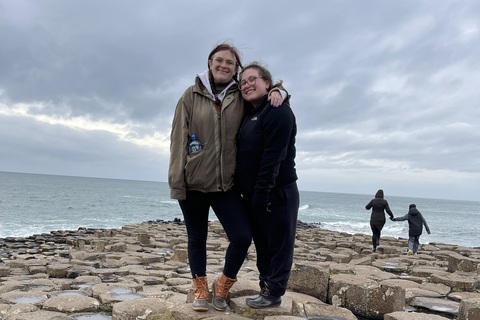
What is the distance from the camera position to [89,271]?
285 inches

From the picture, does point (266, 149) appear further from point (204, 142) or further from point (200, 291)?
point (200, 291)

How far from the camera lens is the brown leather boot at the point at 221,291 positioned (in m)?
3.62

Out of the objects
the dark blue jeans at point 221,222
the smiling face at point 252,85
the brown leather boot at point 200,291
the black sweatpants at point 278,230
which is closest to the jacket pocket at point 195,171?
the dark blue jeans at point 221,222

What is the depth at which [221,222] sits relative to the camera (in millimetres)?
3490

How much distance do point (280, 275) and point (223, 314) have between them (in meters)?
0.58

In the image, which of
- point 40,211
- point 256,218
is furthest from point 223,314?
point 40,211

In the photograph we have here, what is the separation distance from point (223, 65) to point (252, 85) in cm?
31

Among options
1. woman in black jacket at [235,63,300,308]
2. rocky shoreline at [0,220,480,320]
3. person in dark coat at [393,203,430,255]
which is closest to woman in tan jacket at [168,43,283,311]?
woman in black jacket at [235,63,300,308]

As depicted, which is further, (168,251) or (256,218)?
(168,251)

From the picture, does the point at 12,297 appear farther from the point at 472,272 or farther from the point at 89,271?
the point at 472,272

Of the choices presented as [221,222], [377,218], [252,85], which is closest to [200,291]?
[221,222]

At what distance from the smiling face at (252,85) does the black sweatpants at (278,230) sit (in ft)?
2.52

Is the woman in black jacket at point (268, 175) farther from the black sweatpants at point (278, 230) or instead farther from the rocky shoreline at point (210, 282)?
the rocky shoreline at point (210, 282)

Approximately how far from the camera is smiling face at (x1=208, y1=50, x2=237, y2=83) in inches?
136
